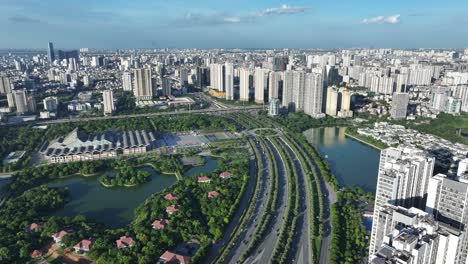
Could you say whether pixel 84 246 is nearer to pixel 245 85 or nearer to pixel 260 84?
pixel 260 84

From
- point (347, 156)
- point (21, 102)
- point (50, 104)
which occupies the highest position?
point (21, 102)

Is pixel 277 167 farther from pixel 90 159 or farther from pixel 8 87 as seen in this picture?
pixel 8 87

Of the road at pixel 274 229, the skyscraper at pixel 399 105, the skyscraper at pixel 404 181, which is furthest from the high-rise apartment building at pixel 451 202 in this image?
the skyscraper at pixel 399 105

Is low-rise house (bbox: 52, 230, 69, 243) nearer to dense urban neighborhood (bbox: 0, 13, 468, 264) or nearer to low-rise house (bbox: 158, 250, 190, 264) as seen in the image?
dense urban neighborhood (bbox: 0, 13, 468, 264)

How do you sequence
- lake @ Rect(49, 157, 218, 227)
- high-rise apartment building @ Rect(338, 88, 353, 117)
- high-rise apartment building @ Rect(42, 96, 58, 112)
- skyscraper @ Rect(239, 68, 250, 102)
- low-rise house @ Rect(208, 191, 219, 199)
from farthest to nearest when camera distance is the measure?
skyscraper @ Rect(239, 68, 250, 102)
high-rise apartment building @ Rect(42, 96, 58, 112)
high-rise apartment building @ Rect(338, 88, 353, 117)
low-rise house @ Rect(208, 191, 219, 199)
lake @ Rect(49, 157, 218, 227)

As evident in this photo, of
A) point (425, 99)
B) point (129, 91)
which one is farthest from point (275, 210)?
point (129, 91)

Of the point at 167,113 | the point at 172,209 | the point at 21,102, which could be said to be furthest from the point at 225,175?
the point at 21,102

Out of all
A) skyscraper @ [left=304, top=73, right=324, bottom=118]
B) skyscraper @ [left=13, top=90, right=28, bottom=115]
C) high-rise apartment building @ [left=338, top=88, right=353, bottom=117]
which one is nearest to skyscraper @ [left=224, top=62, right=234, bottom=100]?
skyscraper @ [left=304, top=73, right=324, bottom=118]
